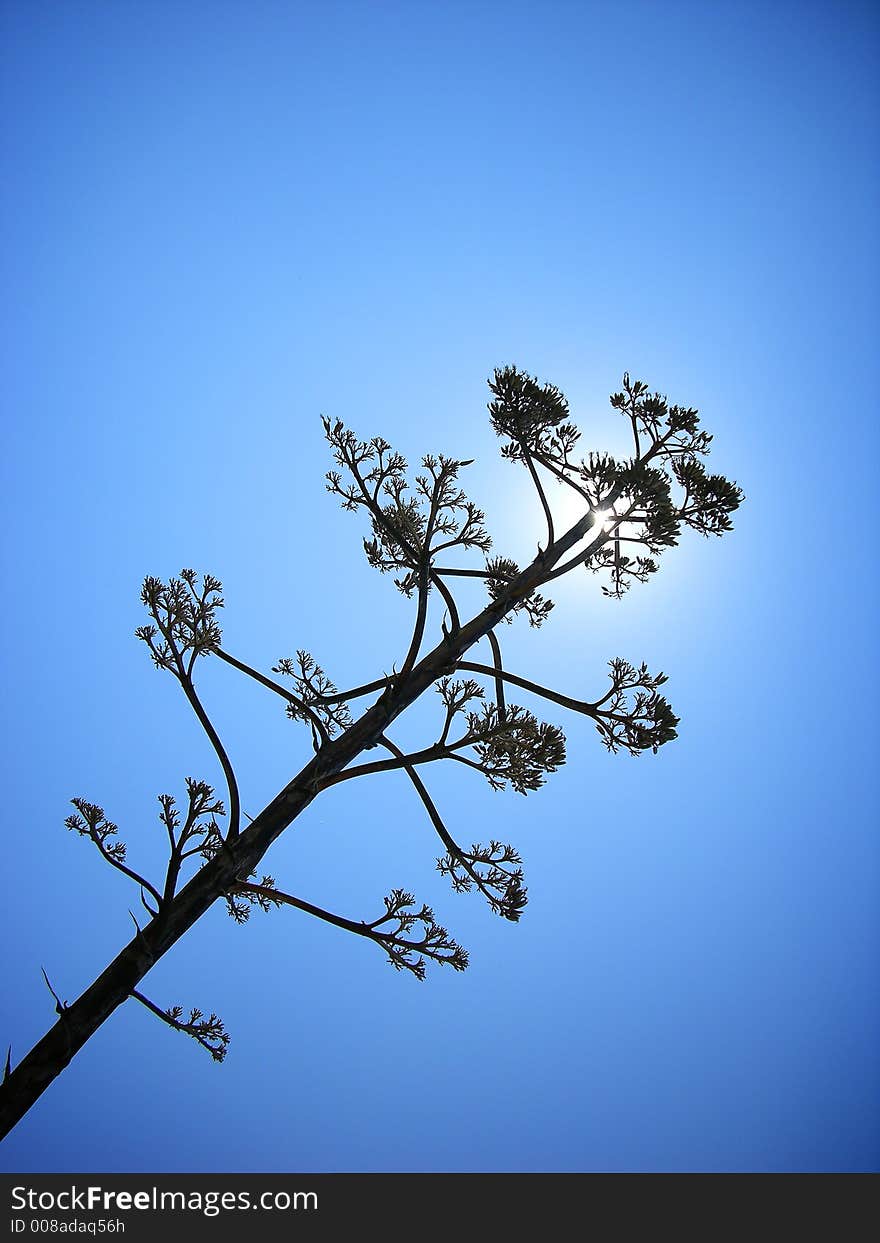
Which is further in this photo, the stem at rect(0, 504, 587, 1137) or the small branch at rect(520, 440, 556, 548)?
the small branch at rect(520, 440, 556, 548)

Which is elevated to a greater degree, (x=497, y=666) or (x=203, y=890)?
(x=497, y=666)

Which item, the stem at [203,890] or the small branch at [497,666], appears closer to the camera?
the stem at [203,890]

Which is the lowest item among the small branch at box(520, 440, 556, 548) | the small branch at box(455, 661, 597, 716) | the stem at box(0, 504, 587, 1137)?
the stem at box(0, 504, 587, 1137)

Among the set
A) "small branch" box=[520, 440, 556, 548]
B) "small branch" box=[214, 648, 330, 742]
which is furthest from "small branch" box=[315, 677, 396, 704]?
"small branch" box=[520, 440, 556, 548]

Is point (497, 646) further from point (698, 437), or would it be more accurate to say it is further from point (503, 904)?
point (698, 437)

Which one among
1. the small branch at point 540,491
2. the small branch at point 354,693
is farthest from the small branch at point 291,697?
the small branch at point 540,491

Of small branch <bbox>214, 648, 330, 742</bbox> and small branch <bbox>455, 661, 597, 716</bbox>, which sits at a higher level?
small branch <bbox>455, 661, 597, 716</bbox>

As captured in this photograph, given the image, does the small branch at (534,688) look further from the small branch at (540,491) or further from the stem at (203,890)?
the small branch at (540,491)

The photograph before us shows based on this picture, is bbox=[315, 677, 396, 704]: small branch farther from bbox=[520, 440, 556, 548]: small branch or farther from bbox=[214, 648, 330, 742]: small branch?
bbox=[520, 440, 556, 548]: small branch

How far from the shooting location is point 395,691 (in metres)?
4.79

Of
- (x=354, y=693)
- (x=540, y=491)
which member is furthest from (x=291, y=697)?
(x=540, y=491)

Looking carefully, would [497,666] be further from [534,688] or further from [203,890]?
[203,890]
